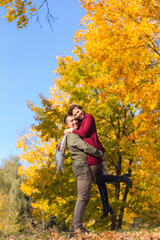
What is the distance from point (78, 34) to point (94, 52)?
1.78 m

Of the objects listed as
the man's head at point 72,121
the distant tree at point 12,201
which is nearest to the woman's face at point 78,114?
the man's head at point 72,121

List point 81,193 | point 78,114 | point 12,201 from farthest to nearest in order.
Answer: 1. point 12,201
2. point 78,114
3. point 81,193

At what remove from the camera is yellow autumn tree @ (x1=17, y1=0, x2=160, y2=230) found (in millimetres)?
7816

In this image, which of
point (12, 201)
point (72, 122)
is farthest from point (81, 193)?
point (12, 201)

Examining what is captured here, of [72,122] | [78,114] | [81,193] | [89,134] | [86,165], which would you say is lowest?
[81,193]

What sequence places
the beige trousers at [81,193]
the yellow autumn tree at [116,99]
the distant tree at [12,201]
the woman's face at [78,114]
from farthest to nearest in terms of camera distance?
the distant tree at [12,201] < the yellow autumn tree at [116,99] < the woman's face at [78,114] < the beige trousers at [81,193]

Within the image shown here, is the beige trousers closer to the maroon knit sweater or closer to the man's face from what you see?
the maroon knit sweater

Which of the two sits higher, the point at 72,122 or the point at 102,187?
the point at 72,122

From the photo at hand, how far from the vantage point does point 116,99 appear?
1141 centimetres

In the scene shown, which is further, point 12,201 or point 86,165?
point 12,201

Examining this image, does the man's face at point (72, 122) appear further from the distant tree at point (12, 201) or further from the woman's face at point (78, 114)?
the distant tree at point (12, 201)

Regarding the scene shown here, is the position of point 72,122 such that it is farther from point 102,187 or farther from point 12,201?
point 12,201

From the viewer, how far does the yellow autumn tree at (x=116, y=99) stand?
25.6 feet

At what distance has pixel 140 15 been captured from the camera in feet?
24.5
